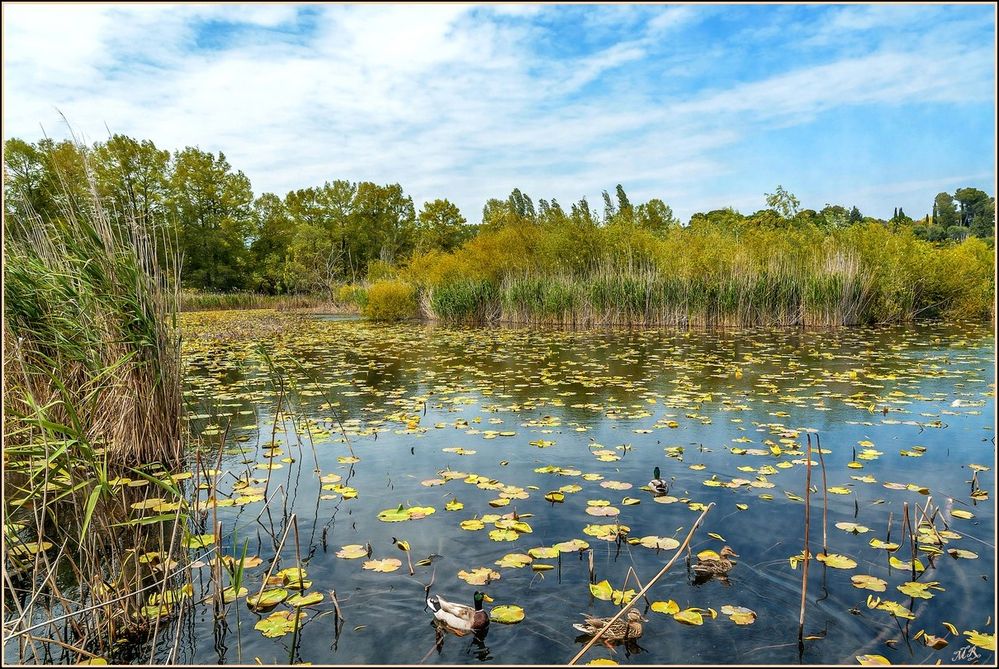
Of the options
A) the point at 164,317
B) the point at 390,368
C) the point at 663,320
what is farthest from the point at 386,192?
the point at 164,317

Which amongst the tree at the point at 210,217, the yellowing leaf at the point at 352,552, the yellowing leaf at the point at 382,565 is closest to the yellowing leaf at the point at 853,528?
the yellowing leaf at the point at 382,565

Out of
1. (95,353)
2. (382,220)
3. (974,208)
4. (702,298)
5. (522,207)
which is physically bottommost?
(95,353)

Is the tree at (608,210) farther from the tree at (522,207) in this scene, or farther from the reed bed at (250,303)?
the reed bed at (250,303)

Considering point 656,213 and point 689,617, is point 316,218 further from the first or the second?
point 689,617

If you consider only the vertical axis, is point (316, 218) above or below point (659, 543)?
above

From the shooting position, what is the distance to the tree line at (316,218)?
2981cm

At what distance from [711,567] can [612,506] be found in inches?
39.3

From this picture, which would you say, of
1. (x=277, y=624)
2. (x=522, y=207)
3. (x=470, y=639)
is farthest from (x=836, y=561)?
(x=522, y=207)

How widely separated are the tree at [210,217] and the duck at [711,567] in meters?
45.6

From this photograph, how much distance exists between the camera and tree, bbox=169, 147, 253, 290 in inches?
1714

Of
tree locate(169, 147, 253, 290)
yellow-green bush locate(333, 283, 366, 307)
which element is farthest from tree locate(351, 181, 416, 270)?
yellow-green bush locate(333, 283, 366, 307)

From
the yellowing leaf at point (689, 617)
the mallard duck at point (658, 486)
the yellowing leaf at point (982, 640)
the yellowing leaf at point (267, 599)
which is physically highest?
the mallard duck at point (658, 486)

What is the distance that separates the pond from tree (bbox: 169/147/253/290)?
37.9 metres

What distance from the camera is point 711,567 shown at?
3523 mm
